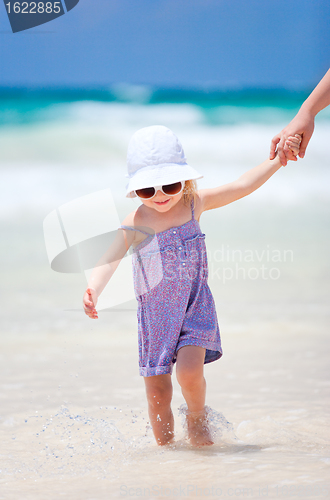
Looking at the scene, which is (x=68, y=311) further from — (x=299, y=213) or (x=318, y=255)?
(x=299, y=213)

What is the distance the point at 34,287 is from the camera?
17.8 ft

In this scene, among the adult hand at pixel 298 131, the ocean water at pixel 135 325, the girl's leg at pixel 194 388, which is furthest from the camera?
the adult hand at pixel 298 131

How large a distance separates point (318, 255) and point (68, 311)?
10.9 ft

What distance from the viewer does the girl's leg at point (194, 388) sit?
1.79 metres

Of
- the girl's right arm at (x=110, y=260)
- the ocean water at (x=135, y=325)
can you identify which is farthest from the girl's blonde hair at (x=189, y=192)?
the ocean water at (x=135, y=325)

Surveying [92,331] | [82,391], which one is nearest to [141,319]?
[82,391]

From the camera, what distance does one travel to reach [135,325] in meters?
4.19

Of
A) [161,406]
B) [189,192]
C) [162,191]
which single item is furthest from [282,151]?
[161,406]

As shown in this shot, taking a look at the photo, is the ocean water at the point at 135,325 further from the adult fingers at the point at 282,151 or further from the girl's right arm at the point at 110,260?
the adult fingers at the point at 282,151

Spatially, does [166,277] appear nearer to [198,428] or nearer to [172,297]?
[172,297]

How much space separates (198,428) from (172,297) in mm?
482

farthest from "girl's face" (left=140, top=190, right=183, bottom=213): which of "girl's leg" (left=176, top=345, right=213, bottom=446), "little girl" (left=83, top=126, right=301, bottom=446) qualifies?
"girl's leg" (left=176, top=345, right=213, bottom=446)

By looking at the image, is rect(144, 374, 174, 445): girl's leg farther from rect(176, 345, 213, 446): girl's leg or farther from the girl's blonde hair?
the girl's blonde hair

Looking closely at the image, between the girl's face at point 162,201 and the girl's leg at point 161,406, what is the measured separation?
64 centimetres
